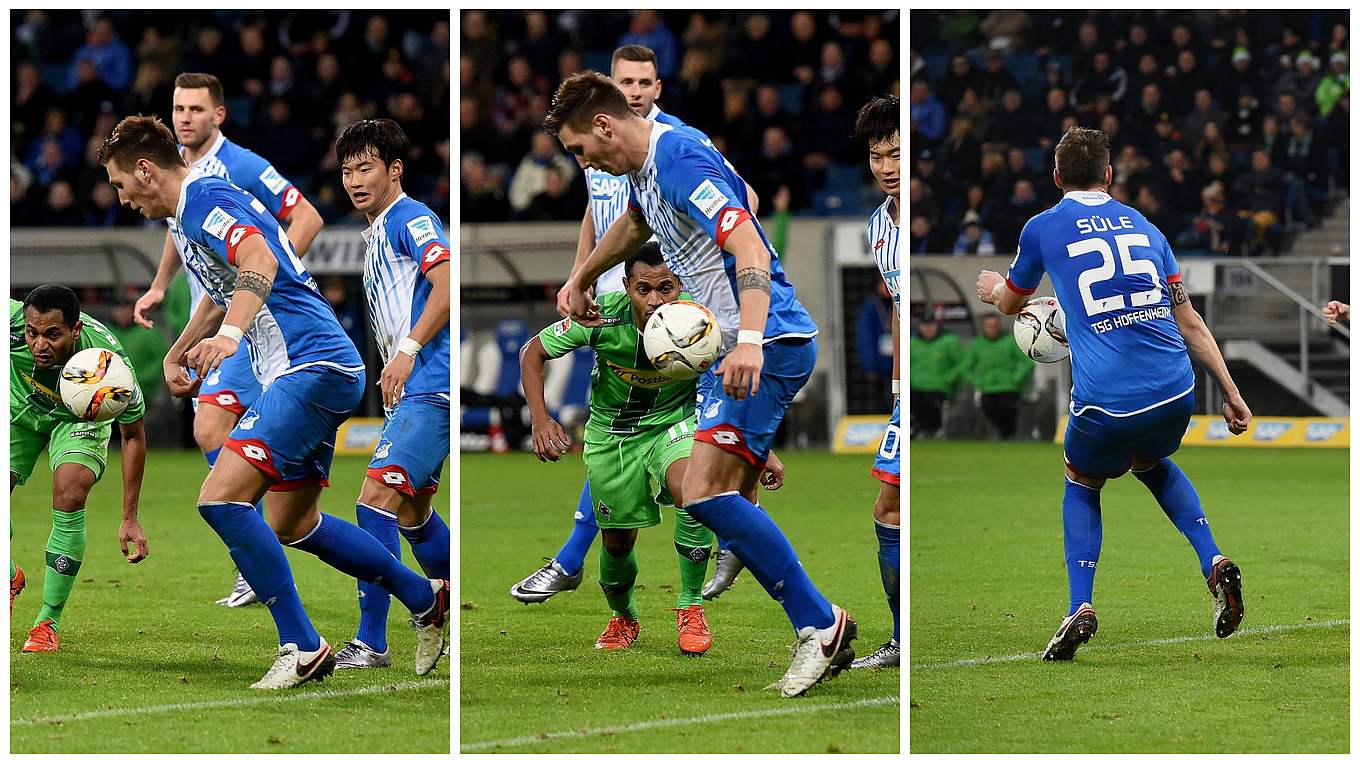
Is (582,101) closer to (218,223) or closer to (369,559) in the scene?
(218,223)

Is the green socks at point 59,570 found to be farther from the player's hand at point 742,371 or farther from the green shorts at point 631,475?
the player's hand at point 742,371

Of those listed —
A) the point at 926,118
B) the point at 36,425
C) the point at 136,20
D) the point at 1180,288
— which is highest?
the point at 136,20

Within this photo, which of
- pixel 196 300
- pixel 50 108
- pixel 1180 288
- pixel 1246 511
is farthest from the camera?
pixel 50 108

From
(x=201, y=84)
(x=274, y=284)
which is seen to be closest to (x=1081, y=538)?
(x=274, y=284)

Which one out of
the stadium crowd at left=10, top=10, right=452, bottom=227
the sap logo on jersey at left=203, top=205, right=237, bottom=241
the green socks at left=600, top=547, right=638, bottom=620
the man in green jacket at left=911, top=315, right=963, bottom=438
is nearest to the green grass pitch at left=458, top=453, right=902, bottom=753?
the green socks at left=600, top=547, right=638, bottom=620

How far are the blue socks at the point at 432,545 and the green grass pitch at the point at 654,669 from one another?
0.78 feet

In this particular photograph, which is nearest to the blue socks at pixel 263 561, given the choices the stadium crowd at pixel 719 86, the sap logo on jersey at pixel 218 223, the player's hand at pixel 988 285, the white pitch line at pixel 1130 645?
the sap logo on jersey at pixel 218 223

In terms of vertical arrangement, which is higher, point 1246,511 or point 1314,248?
point 1314,248

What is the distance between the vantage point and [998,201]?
47.9 feet

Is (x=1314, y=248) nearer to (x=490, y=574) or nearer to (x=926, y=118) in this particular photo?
(x=926, y=118)

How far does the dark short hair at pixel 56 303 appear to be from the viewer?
4852 millimetres

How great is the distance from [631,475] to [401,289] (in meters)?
0.86

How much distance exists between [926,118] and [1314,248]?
4112 millimetres

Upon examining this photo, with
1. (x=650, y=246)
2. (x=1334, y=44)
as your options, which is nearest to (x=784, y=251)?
(x=1334, y=44)
